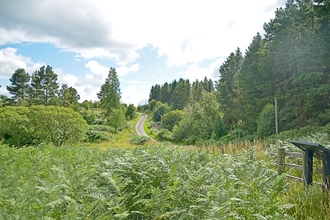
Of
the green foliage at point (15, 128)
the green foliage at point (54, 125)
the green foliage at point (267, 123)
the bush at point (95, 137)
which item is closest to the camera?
the green foliage at point (267, 123)

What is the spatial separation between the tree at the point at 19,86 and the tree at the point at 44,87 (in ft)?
4.17

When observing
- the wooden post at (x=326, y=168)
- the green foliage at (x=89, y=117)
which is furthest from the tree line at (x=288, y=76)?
the green foliage at (x=89, y=117)

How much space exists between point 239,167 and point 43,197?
3.48 m

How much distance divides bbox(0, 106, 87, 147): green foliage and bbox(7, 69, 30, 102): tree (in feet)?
54.7

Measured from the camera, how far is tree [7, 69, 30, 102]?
37.2 m

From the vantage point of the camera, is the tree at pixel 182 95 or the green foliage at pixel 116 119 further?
the tree at pixel 182 95

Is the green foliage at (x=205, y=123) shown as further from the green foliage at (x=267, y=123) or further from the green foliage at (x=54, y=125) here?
the green foliage at (x=54, y=125)

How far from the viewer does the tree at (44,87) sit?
123 feet

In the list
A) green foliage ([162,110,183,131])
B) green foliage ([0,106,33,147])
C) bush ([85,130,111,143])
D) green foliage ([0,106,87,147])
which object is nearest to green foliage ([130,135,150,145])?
bush ([85,130,111,143])

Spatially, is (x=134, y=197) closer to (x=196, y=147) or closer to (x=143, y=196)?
(x=143, y=196)

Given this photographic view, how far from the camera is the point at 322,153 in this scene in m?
3.99

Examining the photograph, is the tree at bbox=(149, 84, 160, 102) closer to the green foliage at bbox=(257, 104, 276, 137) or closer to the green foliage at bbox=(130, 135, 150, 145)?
the green foliage at bbox=(130, 135, 150, 145)

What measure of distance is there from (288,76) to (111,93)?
88.7ft

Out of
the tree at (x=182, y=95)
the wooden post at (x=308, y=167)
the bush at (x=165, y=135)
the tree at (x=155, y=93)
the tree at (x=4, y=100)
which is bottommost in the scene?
the bush at (x=165, y=135)
